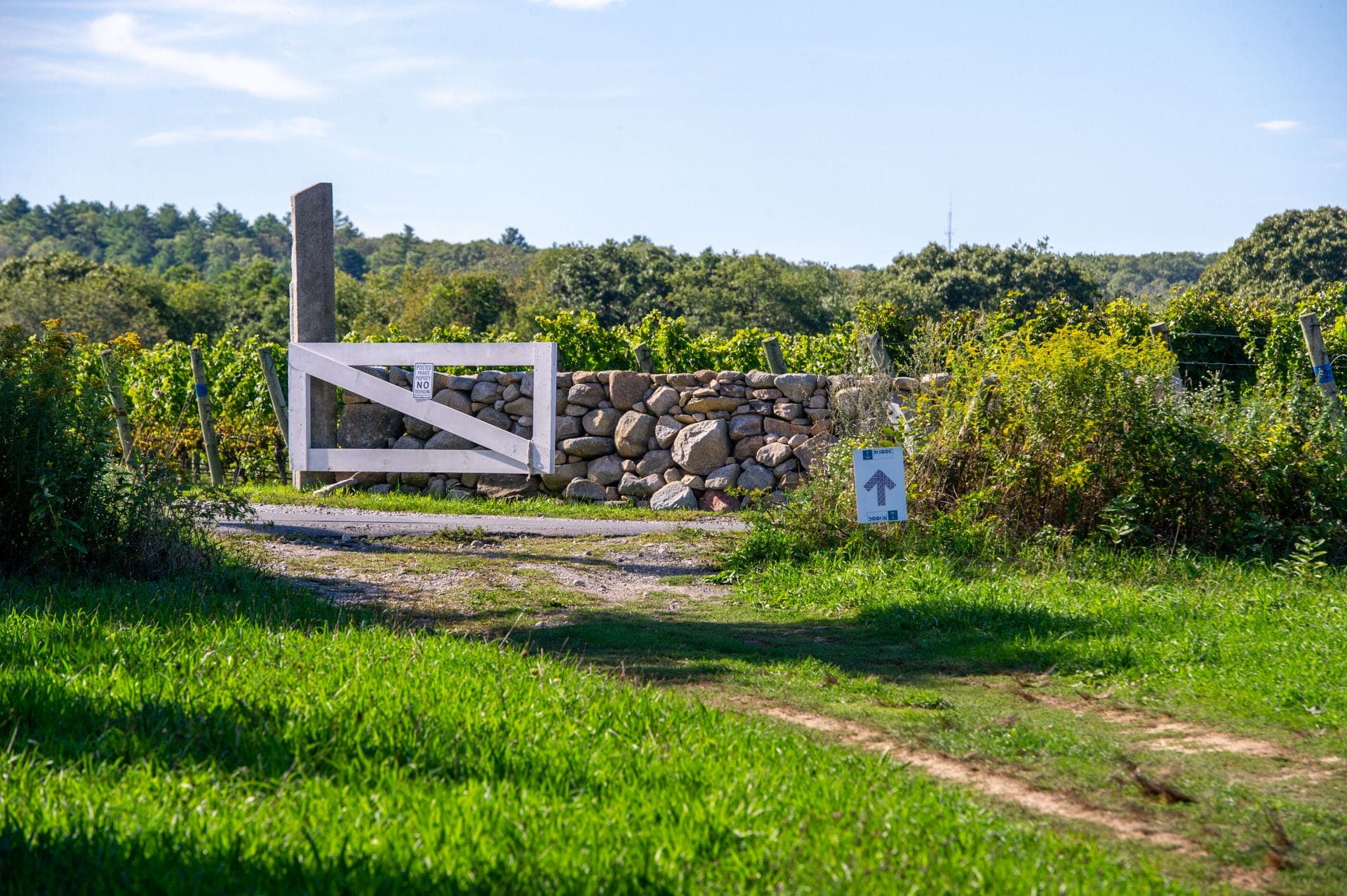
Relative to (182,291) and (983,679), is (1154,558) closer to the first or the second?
(983,679)

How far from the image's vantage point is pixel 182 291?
175 feet

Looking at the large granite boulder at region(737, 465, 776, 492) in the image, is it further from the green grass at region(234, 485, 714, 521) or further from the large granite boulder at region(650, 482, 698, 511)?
the green grass at region(234, 485, 714, 521)

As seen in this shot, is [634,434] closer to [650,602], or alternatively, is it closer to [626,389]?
[626,389]

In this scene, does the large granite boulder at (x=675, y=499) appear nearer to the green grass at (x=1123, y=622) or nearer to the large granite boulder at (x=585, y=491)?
the large granite boulder at (x=585, y=491)

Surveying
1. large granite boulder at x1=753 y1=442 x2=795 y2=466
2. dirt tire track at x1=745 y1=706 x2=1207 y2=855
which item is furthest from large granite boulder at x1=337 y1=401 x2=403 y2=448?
dirt tire track at x1=745 y1=706 x2=1207 y2=855

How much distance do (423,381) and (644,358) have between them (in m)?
2.83

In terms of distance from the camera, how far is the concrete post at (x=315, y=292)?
12.4m

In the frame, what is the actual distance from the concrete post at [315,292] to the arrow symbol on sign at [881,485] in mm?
7108

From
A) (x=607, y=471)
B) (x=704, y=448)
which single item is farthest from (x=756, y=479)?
(x=607, y=471)

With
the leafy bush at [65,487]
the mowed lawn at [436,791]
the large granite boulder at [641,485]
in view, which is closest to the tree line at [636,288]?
the large granite boulder at [641,485]

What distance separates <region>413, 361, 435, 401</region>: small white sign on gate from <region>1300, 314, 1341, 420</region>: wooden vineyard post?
342 inches

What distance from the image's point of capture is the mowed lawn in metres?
2.80

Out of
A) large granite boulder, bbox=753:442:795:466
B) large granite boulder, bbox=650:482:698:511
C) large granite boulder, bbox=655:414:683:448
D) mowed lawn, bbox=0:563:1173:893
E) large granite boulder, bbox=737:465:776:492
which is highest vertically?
large granite boulder, bbox=655:414:683:448

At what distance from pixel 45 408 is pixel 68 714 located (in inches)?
142
